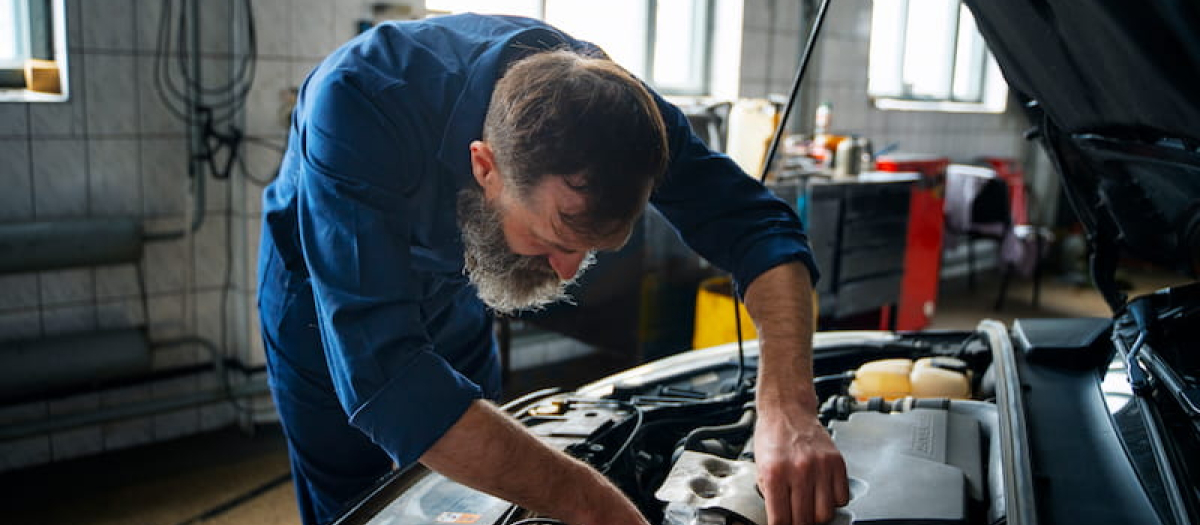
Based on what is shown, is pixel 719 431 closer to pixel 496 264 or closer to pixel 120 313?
pixel 496 264

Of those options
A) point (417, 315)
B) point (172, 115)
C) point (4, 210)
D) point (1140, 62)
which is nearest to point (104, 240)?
point (4, 210)

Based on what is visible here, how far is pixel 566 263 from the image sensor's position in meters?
1.16

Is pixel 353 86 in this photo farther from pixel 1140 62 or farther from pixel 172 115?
pixel 172 115

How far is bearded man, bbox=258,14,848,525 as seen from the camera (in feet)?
3.18

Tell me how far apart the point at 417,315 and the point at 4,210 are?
2.36 metres

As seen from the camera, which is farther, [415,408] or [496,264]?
[496,264]

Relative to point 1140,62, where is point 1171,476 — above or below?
below

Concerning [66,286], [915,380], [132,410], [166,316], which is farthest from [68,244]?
[915,380]

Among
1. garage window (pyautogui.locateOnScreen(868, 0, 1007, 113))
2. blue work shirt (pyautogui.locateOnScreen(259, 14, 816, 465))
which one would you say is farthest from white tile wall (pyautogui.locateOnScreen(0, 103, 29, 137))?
garage window (pyautogui.locateOnScreen(868, 0, 1007, 113))

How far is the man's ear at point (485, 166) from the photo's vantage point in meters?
1.06

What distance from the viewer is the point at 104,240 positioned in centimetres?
277

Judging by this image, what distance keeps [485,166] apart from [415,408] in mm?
302

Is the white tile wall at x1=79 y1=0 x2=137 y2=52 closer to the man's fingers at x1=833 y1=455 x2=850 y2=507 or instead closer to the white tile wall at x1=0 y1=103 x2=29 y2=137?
the white tile wall at x1=0 y1=103 x2=29 y2=137

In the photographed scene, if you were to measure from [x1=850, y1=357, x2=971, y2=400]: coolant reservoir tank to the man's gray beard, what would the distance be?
59 centimetres
